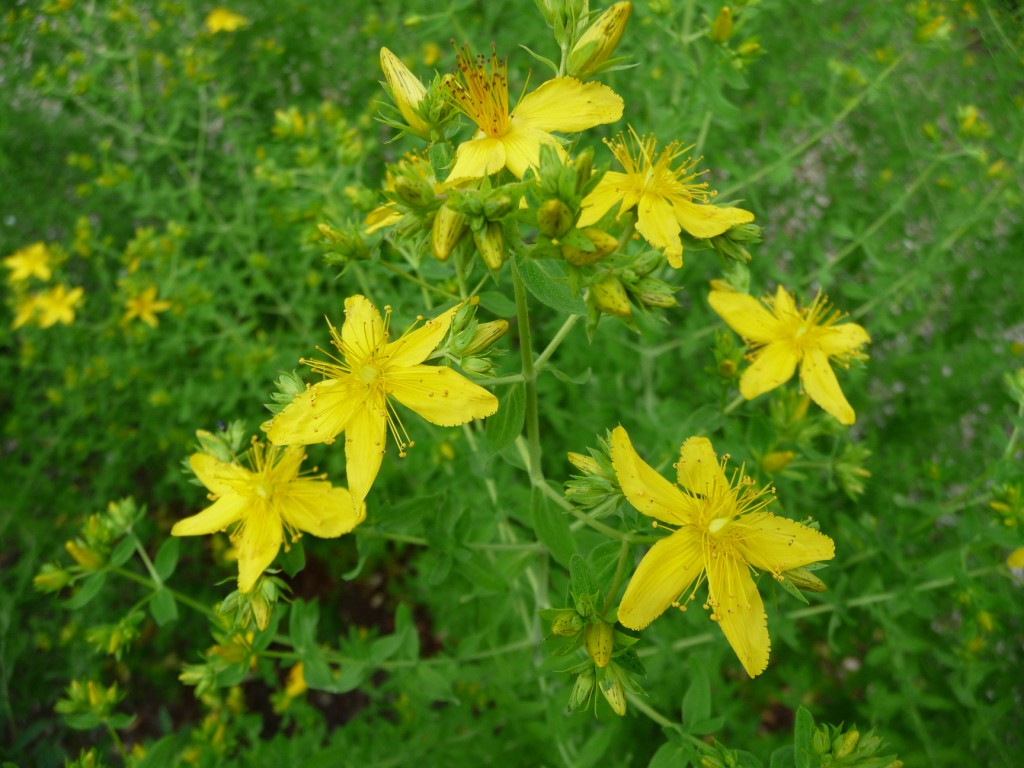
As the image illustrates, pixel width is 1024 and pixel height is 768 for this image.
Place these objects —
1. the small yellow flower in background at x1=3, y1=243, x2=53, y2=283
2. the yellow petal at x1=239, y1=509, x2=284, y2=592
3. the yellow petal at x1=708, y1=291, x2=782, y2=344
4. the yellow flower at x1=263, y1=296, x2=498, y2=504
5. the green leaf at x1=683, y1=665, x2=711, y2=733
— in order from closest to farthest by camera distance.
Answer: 1. the yellow flower at x1=263, y1=296, x2=498, y2=504
2. the yellow petal at x1=239, y1=509, x2=284, y2=592
3. the green leaf at x1=683, y1=665, x2=711, y2=733
4. the yellow petal at x1=708, y1=291, x2=782, y2=344
5. the small yellow flower in background at x1=3, y1=243, x2=53, y2=283

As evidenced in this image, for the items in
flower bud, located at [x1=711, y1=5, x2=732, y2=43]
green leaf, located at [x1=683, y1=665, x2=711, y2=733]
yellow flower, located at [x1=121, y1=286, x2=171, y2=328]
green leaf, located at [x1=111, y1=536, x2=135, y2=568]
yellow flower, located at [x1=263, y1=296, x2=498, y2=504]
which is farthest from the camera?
yellow flower, located at [x1=121, y1=286, x2=171, y2=328]

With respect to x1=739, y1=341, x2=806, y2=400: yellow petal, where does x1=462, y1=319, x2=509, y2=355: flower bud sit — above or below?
above

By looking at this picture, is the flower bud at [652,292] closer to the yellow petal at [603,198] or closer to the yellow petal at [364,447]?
the yellow petal at [603,198]

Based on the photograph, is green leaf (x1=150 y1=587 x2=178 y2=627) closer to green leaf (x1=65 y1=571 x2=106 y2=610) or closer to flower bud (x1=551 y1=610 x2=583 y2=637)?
green leaf (x1=65 y1=571 x2=106 y2=610)

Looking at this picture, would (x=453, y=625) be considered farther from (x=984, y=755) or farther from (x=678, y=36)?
(x=678, y=36)

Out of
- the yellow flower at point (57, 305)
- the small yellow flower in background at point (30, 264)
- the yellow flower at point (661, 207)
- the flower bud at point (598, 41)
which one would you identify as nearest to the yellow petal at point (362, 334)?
the yellow flower at point (661, 207)

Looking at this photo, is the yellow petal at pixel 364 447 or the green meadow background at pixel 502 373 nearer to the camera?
the yellow petal at pixel 364 447

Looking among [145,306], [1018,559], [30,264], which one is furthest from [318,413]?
[30,264]

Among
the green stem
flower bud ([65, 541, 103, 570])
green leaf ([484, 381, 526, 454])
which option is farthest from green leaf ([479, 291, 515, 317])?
flower bud ([65, 541, 103, 570])
